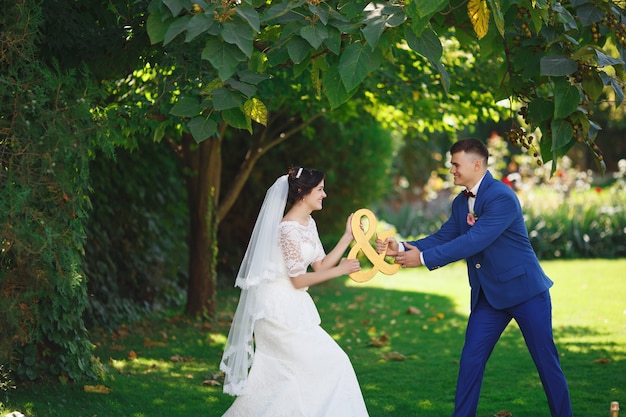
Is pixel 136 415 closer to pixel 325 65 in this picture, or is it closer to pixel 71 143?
pixel 71 143

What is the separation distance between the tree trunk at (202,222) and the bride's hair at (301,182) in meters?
4.35

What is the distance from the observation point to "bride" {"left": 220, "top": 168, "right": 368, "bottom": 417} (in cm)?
482

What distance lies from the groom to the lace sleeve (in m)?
0.62

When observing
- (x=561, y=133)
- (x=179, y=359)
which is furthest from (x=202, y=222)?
(x=561, y=133)

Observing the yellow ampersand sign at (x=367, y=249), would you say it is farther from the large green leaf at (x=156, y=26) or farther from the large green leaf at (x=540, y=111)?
the large green leaf at (x=156, y=26)

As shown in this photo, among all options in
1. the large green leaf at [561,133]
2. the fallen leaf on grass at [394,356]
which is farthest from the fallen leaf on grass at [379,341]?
the large green leaf at [561,133]

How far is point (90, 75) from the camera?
19.1 feet

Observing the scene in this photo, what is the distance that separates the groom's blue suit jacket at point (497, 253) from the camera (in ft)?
16.1

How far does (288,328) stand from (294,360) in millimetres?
202

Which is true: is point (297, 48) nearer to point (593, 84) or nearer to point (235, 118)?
point (235, 118)

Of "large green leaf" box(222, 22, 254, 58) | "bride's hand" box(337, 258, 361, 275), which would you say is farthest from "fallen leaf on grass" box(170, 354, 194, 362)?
"large green leaf" box(222, 22, 254, 58)

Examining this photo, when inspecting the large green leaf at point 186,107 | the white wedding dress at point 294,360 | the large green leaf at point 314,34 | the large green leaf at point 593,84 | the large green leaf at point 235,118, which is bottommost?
the white wedding dress at point 294,360

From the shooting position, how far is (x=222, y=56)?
3635mm

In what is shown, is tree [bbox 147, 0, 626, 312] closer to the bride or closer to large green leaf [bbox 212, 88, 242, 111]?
large green leaf [bbox 212, 88, 242, 111]
